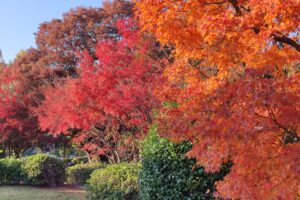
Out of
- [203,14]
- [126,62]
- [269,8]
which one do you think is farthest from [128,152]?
[269,8]

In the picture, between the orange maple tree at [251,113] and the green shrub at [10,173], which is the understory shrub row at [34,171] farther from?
the orange maple tree at [251,113]

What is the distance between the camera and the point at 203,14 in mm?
6336

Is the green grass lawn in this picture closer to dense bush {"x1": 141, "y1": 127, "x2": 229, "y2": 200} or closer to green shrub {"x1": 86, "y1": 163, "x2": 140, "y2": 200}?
green shrub {"x1": 86, "y1": 163, "x2": 140, "y2": 200}

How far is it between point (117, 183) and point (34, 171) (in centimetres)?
767

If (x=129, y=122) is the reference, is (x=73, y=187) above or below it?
below

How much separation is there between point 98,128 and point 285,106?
38.0ft

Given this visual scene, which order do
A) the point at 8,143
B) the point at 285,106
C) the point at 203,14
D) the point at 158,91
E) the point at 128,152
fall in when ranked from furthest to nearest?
the point at 8,143 < the point at 128,152 < the point at 158,91 < the point at 203,14 < the point at 285,106

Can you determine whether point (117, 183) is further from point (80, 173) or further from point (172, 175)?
point (80, 173)

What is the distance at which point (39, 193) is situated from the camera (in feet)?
42.4

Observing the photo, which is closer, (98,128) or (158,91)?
(158,91)

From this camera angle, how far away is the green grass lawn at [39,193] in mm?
11805

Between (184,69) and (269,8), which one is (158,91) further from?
(269,8)

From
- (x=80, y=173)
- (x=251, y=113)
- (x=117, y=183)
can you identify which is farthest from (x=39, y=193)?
(x=251, y=113)

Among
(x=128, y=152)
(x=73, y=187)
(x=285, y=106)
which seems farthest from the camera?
(x=73, y=187)
